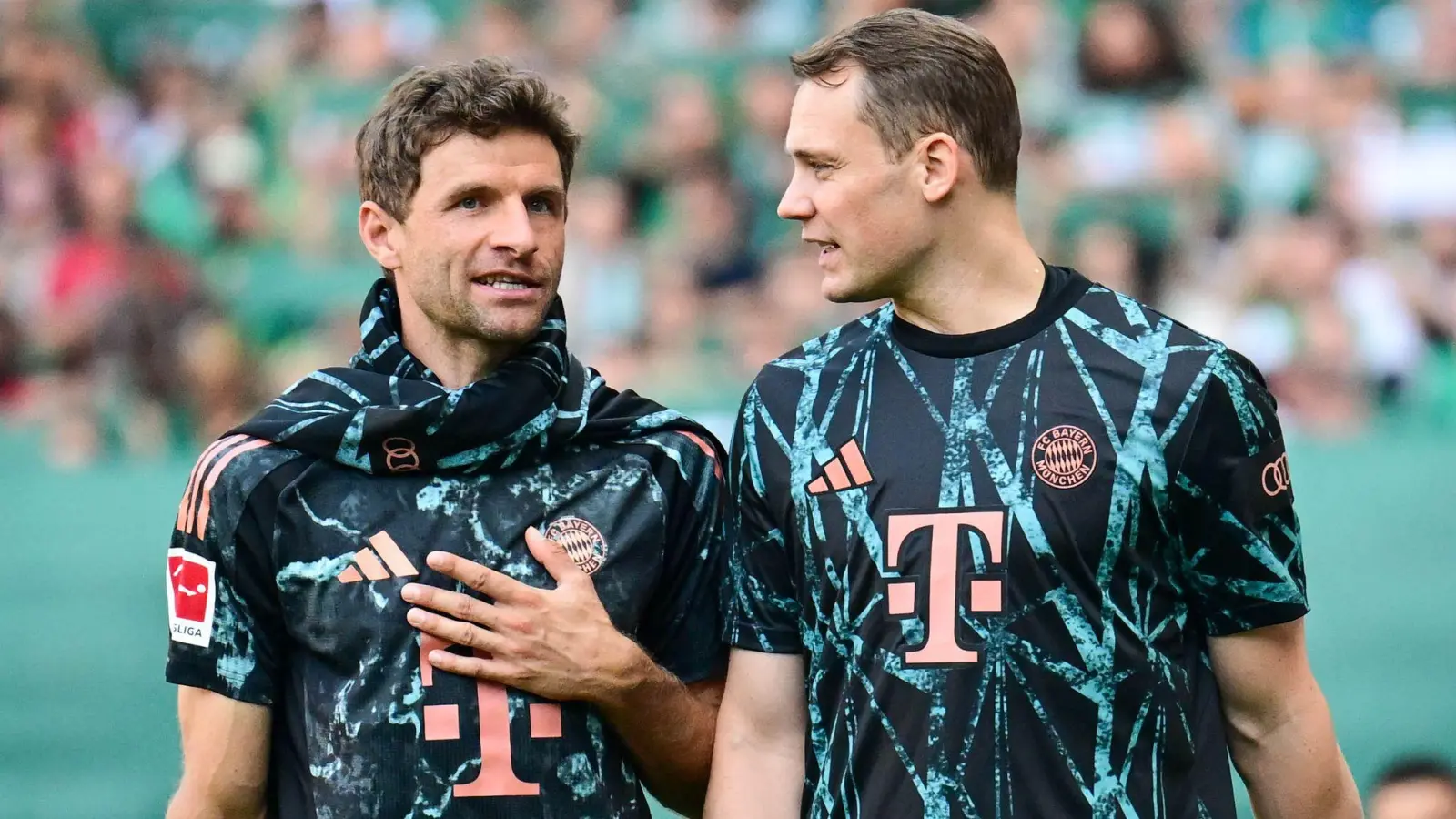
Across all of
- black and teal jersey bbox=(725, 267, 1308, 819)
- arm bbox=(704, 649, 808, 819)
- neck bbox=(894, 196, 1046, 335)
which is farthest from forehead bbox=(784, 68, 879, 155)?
arm bbox=(704, 649, 808, 819)

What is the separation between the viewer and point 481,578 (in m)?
2.81

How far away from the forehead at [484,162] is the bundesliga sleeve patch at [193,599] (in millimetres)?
694

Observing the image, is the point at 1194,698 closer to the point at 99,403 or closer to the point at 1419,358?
the point at 1419,358

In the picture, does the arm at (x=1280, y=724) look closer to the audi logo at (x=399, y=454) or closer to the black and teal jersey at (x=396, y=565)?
the black and teal jersey at (x=396, y=565)

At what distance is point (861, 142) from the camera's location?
273 cm

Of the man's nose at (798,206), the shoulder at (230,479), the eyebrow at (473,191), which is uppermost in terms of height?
the eyebrow at (473,191)

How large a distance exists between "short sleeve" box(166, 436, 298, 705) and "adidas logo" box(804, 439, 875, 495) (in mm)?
850

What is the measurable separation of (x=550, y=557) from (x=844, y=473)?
0.50 metres

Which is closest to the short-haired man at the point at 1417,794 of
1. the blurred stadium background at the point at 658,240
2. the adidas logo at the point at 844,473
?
the blurred stadium background at the point at 658,240

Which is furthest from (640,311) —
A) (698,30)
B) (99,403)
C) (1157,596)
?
(1157,596)

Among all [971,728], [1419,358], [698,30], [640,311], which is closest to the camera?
[971,728]

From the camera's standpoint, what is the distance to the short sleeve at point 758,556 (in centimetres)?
280

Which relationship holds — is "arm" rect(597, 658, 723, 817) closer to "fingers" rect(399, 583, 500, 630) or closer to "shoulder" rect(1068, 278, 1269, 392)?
"fingers" rect(399, 583, 500, 630)

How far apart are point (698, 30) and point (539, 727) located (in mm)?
5837
